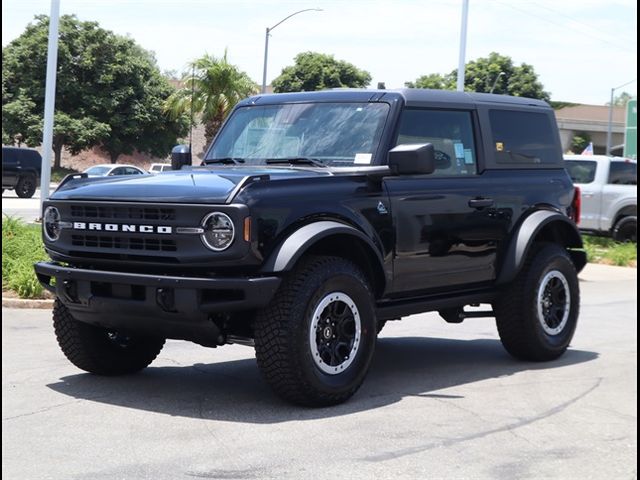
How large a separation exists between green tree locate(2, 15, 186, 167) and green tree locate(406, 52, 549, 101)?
69.1ft

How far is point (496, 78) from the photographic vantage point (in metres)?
73.6

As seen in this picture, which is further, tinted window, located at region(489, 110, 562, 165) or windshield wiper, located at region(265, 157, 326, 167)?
tinted window, located at region(489, 110, 562, 165)

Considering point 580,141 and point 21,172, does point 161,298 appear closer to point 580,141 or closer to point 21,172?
point 21,172

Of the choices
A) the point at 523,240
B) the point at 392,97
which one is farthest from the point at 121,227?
the point at 523,240

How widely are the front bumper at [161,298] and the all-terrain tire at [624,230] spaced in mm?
16344

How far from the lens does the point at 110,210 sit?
261 inches

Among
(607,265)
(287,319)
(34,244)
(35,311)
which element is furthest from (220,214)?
(607,265)

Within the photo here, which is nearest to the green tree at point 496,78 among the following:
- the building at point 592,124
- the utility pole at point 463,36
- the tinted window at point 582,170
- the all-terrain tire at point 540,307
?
the building at point 592,124

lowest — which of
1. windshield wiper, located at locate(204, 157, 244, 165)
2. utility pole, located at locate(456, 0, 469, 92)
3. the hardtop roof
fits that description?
windshield wiper, located at locate(204, 157, 244, 165)

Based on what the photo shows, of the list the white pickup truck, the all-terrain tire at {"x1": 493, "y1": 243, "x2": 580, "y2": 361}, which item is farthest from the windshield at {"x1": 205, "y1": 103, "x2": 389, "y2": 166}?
the white pickup truck

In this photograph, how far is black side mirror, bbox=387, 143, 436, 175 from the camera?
6.96 m

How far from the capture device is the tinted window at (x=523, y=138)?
8.53 metres

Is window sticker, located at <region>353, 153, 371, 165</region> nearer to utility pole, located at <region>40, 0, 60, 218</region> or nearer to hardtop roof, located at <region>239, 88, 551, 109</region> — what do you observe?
hardtop roof, located at <region>239, 88, 551, 109</region>

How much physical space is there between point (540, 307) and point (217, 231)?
330 centimetres
